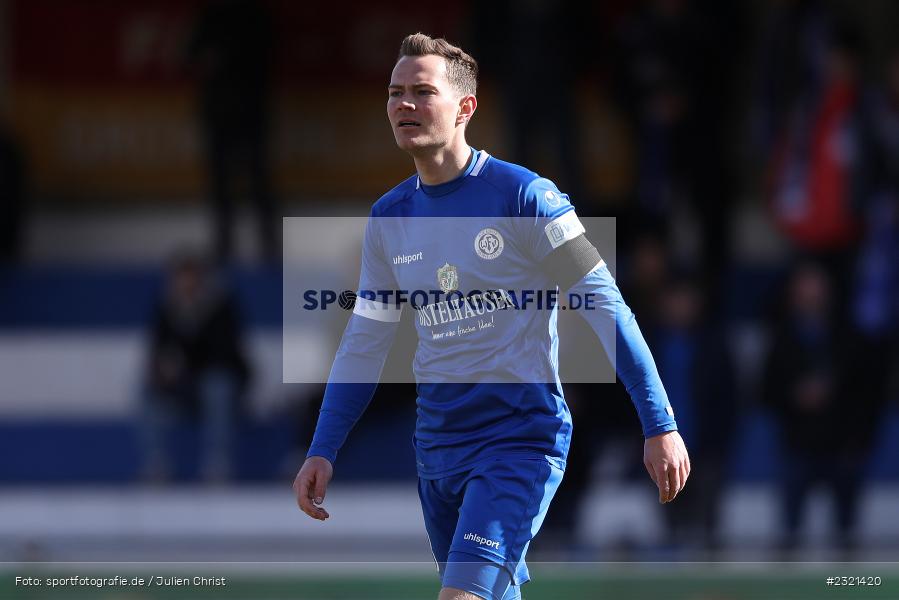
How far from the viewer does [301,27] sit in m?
12.0

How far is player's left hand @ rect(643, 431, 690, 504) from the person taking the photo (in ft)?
12.0

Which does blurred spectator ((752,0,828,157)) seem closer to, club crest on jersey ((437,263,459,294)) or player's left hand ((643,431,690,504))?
club crest on jersey ((437,263,459,294))

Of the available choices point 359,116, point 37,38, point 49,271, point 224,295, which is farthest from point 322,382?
point 37,38

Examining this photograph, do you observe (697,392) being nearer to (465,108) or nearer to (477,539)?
(465,108)

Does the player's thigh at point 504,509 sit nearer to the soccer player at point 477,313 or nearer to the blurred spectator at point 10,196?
the soccer player at point 477,313

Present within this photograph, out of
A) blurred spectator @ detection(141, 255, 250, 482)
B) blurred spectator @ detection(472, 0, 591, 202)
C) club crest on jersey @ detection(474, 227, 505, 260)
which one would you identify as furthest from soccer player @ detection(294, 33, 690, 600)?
blurred spectator @ detection(472, 0, 591, 202)

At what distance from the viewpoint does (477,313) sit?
3957 mm

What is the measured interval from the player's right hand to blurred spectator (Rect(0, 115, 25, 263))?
6.68m

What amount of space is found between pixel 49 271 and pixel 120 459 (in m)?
2.10

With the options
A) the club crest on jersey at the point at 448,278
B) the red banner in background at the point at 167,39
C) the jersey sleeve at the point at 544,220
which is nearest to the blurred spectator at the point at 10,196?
the red banner in background at the point at 167,39

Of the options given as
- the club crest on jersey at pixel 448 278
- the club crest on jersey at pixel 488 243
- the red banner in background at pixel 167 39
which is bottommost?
the club crest on jersey at pixel 448 278

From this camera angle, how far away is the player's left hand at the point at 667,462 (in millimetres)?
3654

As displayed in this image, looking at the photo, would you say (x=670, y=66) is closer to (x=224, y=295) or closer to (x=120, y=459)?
(x=224, y=295)

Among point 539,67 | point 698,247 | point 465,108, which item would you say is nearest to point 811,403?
point 698,247
